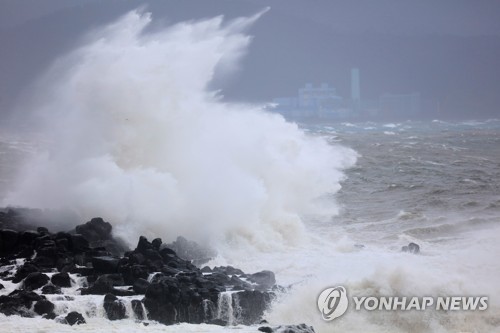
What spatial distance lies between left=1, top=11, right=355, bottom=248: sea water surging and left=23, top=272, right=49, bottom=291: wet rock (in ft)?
14.4

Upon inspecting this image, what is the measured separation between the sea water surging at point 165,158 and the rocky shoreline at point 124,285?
290cm

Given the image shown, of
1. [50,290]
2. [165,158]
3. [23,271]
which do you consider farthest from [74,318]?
[165,158]

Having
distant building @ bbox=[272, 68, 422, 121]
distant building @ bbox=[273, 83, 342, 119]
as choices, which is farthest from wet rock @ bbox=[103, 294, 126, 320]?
distant building @ bbox=[272, 68, 422, 121]

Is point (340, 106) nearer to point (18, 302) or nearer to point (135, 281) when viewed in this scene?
point (135, 281)

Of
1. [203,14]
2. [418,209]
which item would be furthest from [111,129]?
[203,14]

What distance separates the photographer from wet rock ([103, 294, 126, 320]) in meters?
11.5

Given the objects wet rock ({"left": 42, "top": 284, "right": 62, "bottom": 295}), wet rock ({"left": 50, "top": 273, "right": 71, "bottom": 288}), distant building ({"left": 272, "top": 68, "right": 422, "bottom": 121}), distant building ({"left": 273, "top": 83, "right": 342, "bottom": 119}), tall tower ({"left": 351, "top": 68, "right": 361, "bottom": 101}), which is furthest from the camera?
tall tower ({"left": 351, "top": 68, "right": 361, "bottom": 101})

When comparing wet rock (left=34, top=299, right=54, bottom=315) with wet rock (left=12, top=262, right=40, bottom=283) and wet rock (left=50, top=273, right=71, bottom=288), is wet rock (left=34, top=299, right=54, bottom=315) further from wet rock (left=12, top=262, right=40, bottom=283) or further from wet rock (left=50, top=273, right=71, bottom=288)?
wet rock (left=12, top=262, right=40, bottom=283)

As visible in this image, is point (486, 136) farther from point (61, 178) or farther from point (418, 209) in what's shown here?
point (61, 178)

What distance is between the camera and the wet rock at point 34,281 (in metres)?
12.4

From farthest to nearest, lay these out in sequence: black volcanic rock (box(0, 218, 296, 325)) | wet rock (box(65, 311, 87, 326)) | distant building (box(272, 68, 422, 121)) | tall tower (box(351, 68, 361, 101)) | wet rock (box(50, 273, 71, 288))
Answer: tall tower (box(351, 68, 361, 101)) → distant building (box(272, 68, 422, 121)) → wet rock (box(50, 273, 71, 288)) → black volcanic rock (box(0, 218, 296, 325)) → wet rock (box(65, 311, 87, 326))

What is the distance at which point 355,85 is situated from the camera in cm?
7562
